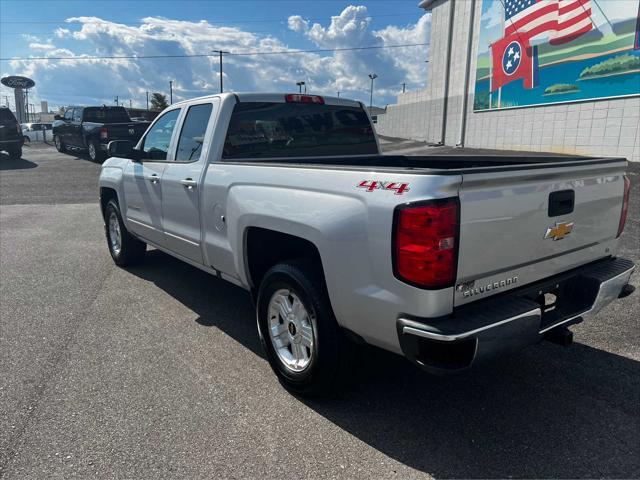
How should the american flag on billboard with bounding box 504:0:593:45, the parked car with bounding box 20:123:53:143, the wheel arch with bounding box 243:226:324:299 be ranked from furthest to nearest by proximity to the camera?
the parked car with bounding box 20:123:53:143
the american flag on billboard with bounding box 504:0:593:45
the wheel arch with bounding box 243:226:324:299

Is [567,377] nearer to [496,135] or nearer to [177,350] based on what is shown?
[177,350]

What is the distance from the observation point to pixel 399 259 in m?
2.38

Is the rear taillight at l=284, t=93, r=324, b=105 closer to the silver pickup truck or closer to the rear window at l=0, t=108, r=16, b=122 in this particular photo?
the silver pickup truck

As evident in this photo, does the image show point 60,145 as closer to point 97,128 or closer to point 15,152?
point 15,152

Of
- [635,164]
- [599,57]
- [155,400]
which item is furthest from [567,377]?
[599,57]

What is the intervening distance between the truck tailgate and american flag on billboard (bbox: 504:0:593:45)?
1429 centimetres

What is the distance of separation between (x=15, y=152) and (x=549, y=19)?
2042cm

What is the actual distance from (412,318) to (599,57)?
15.2 metres

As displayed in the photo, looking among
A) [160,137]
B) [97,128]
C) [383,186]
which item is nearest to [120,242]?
[160,137]

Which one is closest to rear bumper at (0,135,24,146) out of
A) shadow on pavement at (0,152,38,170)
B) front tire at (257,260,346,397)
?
shadow on pavement at (0,152,38,170)

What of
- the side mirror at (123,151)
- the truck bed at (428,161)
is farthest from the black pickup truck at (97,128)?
the truck bed at (428,161)

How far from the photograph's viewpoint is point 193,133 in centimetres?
438

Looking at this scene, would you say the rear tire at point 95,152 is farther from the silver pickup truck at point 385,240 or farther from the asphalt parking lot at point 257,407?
the silver pickup truck at point 385,240

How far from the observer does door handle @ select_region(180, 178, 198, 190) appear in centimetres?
405
